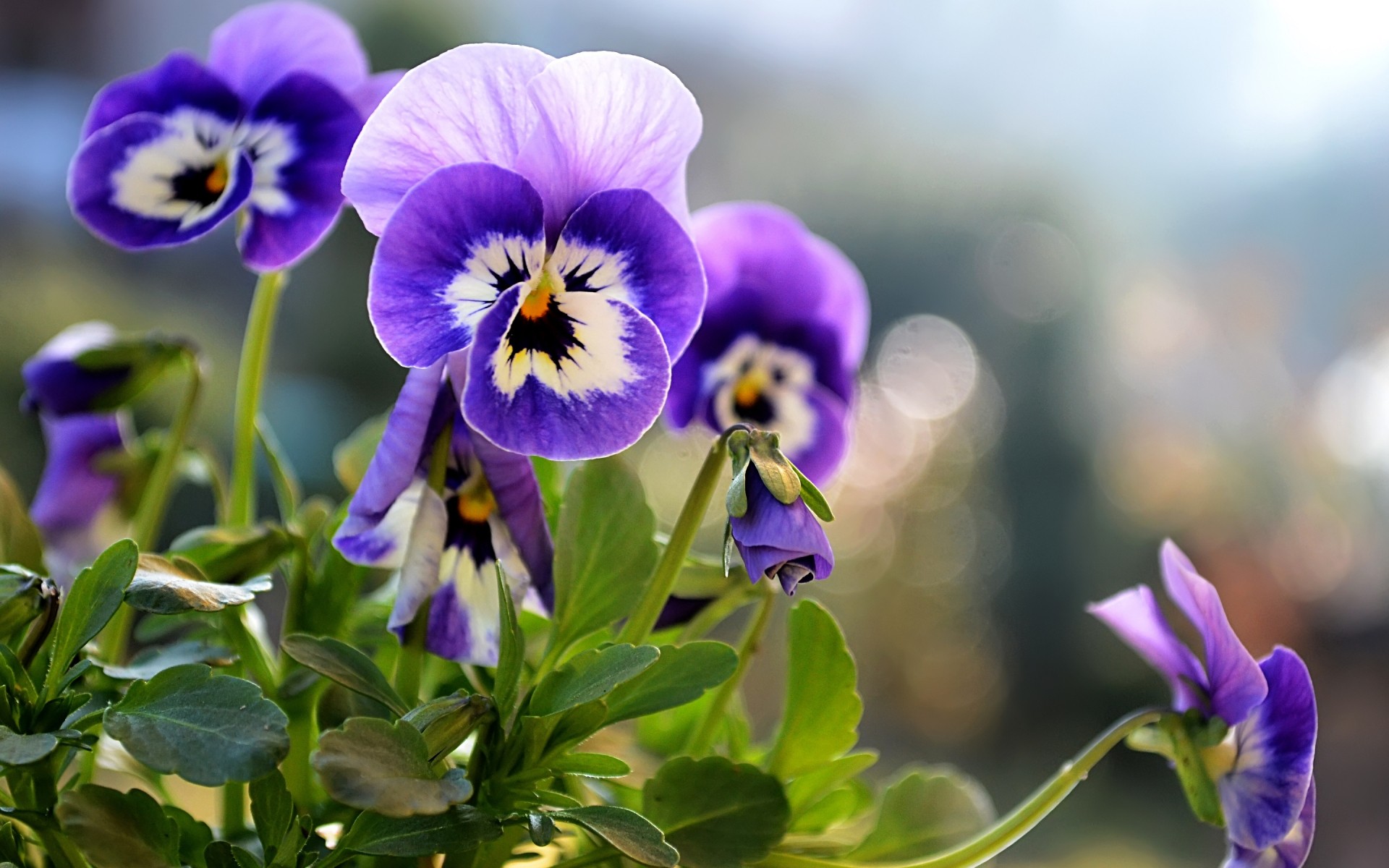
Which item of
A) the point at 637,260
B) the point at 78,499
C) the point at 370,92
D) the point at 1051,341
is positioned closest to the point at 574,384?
the point at 637,260

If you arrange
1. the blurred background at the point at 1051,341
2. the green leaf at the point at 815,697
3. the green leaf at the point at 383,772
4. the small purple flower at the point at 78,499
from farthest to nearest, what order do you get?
the blurred background at the point at 1051,341 < the small purple flower at the point at 78,499 < the green leaf at the point at 815,697 < the green leaf at the point at 383,772

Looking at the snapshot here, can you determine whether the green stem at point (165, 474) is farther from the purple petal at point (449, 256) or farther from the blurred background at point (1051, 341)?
the blurred background at point (1051, 341)

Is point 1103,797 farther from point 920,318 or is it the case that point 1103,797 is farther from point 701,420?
point 701,420

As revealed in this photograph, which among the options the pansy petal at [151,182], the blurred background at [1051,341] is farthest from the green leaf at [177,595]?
the blurred background at [1051,341]

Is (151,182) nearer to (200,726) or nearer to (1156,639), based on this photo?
(200,726)

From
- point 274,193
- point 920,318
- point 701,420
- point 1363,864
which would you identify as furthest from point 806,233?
point 920,318

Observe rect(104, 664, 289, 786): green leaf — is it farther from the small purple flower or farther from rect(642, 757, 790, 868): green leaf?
the small purple flower

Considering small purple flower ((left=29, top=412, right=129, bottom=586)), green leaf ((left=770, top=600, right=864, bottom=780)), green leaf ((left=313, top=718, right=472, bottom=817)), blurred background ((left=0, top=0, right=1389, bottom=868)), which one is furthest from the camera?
→ blurred background ((left=0, top=0, right=1389, bottom=868))


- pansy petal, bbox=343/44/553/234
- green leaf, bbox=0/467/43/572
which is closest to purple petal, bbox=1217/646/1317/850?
pansy petal, bbox=343/44/553/234
